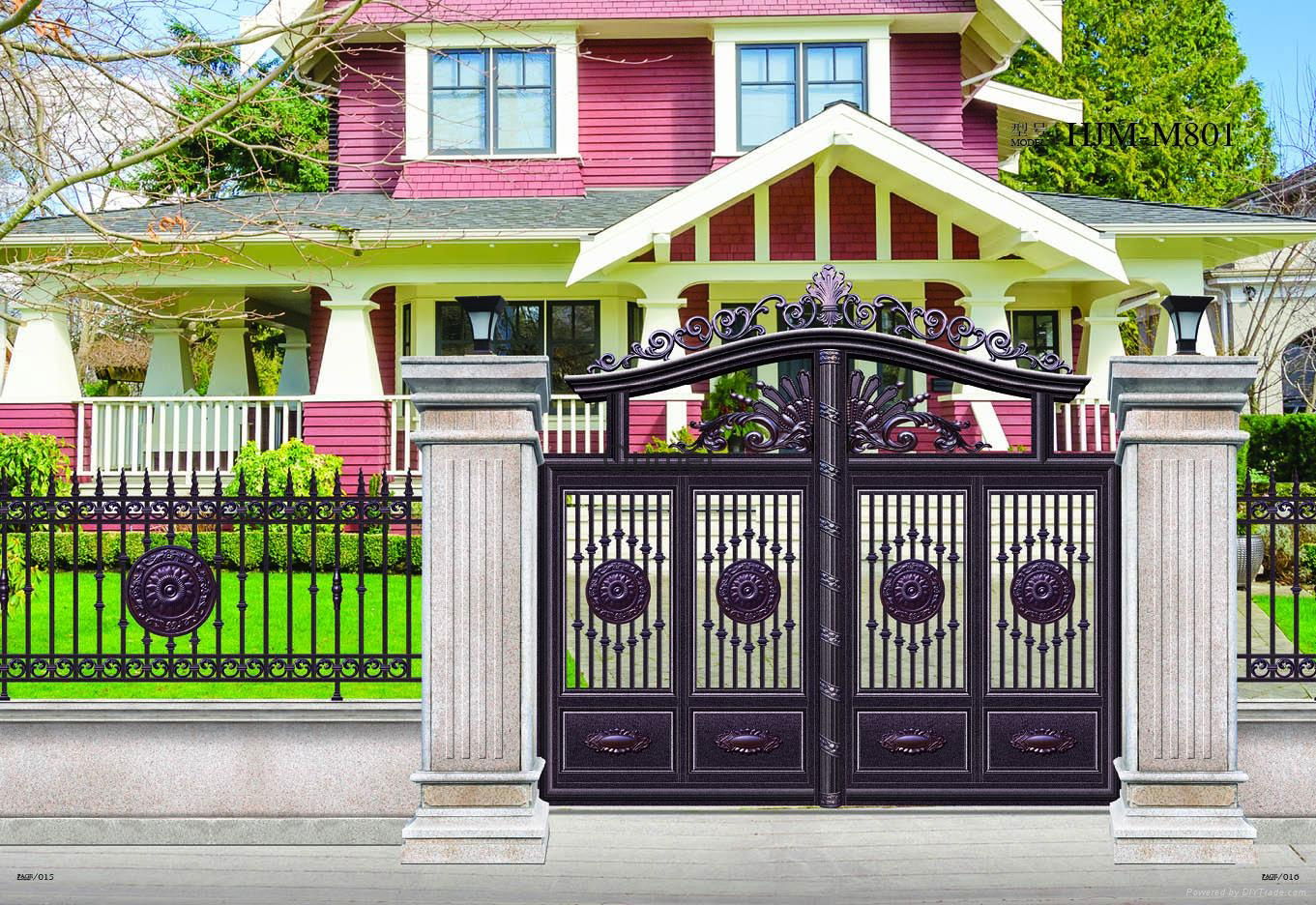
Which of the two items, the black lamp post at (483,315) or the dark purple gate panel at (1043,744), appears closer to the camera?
the black lamp post at (483,315)

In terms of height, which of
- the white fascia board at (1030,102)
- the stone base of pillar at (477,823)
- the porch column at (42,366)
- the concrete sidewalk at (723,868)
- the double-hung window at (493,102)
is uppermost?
the white fascia board at (1030,102)

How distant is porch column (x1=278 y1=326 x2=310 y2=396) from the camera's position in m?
23.2

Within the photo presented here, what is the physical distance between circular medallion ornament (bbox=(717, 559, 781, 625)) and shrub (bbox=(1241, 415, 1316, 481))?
16221mm

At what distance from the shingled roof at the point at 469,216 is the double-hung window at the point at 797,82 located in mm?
1834

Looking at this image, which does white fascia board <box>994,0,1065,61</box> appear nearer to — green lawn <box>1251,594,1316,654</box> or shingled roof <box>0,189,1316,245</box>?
shingled roof <box>0,189,1316,245</box>

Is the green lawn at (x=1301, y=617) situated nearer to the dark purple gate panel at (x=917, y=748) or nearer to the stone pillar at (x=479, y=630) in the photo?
the dark purple gate panel at (x=917, y=748)

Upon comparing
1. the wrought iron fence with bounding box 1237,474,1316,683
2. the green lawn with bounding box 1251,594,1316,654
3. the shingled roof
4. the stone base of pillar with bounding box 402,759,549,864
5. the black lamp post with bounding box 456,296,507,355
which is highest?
the shingled roof

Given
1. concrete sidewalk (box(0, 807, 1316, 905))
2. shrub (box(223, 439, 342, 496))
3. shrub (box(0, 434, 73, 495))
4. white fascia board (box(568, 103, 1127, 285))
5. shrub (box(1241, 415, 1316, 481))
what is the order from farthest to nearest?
shrub (box(1241, 415, 1316, 481))
white fascia board (box(568, 103, 1127, 285))
shrub (box(223, 439, 342, 496))
shrub (box(0, 434, 73, 495))
concrete sidewalk (box(0, 807, 1316, 905))

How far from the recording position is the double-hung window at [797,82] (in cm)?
1941

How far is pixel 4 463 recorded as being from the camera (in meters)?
14.5

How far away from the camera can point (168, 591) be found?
7.57 meters

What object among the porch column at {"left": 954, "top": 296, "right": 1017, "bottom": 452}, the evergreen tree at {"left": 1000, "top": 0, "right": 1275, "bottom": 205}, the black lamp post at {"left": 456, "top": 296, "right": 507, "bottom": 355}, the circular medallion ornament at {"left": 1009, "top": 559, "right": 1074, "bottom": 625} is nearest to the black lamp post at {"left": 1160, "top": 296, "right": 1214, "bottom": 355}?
the circular medallion ornament at {"left": 1009, "top": 559, "right": 1074, "bottom": 625}

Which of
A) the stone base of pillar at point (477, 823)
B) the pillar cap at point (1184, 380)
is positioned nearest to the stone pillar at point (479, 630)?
the stone base of pillar at point (477, 823)

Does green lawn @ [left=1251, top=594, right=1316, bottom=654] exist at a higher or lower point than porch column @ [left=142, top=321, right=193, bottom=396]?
lower
